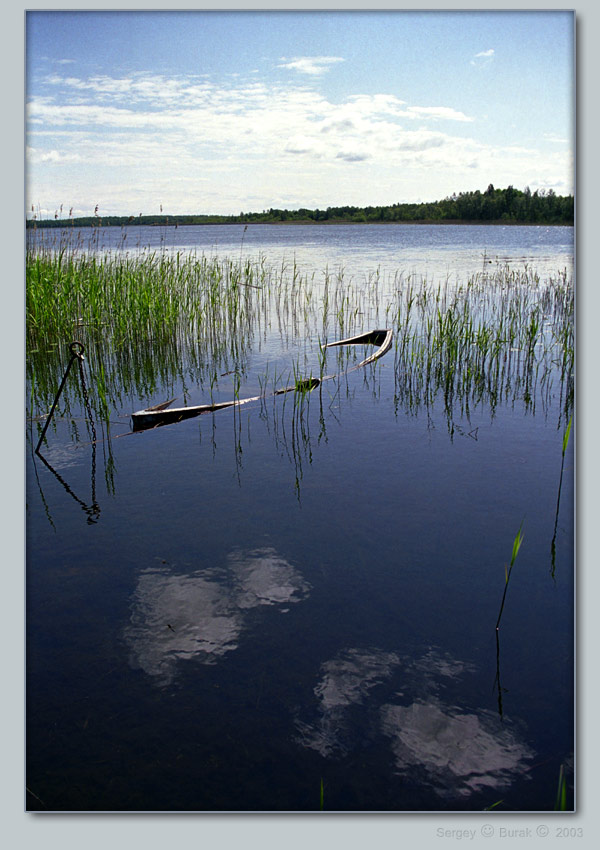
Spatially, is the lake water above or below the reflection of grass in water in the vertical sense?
below

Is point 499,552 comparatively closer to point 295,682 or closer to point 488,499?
point 488,499

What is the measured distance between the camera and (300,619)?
9.20 ft

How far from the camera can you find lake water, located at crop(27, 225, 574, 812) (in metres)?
2.08

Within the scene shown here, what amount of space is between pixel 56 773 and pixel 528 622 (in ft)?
6.49

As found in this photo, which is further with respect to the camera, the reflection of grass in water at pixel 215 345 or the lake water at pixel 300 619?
the reflection of grass in water at pixel 215 345

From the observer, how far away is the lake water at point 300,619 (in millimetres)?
2084

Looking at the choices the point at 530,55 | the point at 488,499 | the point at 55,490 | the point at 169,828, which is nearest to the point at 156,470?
the point at 55,490

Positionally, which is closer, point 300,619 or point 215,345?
point 300,619

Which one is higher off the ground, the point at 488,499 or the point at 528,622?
the point at 488,499

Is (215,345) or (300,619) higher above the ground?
(215,345)

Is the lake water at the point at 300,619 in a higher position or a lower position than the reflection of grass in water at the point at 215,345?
lower

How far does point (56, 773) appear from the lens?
6.93 feet

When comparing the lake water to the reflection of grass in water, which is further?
the reflection of grass in water
